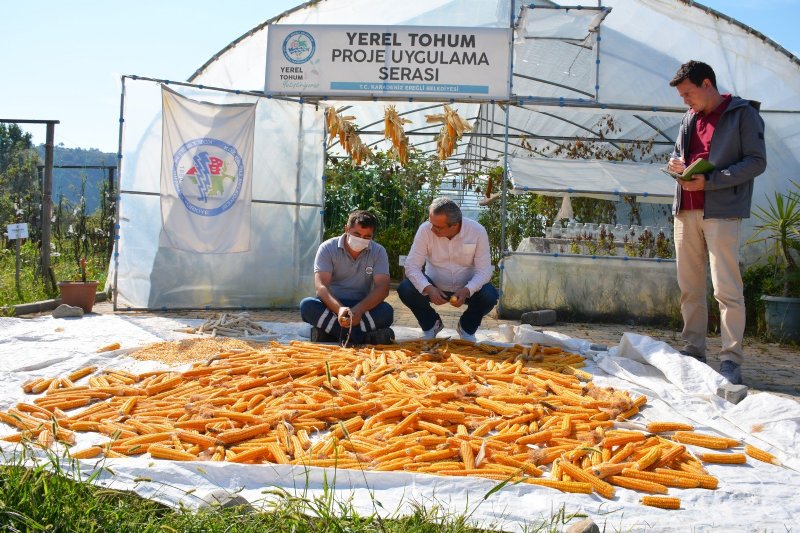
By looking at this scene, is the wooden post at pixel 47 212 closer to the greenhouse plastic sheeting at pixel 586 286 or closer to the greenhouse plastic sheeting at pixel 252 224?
the greenhouse plastic sheeting at pixel 252 224

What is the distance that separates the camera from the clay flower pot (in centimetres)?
830

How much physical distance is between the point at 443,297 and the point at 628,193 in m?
3.87

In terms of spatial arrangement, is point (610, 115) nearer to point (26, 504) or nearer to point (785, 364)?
point (785, 364)

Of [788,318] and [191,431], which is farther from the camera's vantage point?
[788,318]

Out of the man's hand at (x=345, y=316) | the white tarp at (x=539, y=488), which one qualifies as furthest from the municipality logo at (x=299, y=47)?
the white tarp at (x=539, y=488)

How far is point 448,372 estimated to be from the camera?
513 cm

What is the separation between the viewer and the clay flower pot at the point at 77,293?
327 inches

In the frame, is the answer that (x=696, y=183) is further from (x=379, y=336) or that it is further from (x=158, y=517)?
(x=158, y=517)

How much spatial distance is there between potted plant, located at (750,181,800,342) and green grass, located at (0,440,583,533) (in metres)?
6.64

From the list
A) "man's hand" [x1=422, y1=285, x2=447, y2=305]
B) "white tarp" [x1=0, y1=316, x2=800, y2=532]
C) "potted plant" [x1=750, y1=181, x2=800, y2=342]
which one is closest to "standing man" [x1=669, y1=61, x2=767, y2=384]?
"white tarp" [x1=0, y1=316, x2=800, y2=532]

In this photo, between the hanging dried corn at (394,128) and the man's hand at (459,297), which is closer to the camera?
the man's hand at (459,297)

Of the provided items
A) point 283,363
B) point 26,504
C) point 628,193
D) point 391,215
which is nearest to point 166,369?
point 283,363

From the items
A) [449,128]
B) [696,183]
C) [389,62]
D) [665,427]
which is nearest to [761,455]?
[665,427]

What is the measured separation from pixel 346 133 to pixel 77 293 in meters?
4.56
